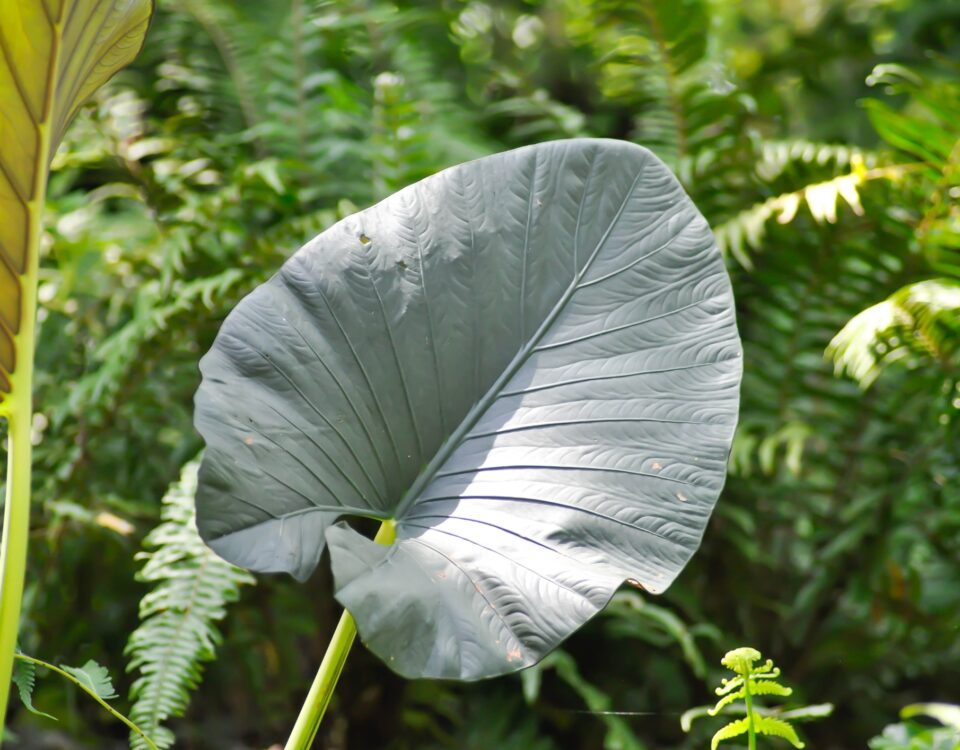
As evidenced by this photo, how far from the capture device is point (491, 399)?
80 cm

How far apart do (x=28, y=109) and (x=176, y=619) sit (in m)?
0.66

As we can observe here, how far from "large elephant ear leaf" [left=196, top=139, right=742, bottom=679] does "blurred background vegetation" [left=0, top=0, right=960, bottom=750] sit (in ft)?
2.17

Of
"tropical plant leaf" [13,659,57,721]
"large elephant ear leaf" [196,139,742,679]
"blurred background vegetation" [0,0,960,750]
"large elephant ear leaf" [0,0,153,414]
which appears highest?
"large elephant ear leaf" [0,0,153,414]

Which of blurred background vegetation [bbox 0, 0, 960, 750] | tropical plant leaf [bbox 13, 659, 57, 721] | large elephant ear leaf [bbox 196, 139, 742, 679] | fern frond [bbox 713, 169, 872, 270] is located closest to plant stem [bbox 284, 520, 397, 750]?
large elephant ear leaf [bbox 196, 139, 742, 679]

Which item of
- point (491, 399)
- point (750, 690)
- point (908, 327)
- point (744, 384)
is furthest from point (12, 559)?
point (744, 384)

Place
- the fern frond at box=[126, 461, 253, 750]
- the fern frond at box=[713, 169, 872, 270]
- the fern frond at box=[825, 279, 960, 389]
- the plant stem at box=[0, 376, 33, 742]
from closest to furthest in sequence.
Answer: the plant stem at box=[0, 376, 33, 742] < the fern frond at box=[126, 461, 253, 750] < the fern frond at box=[825, 279, 960, 389] < the fern frond at box=[713, 169, 872, 270]

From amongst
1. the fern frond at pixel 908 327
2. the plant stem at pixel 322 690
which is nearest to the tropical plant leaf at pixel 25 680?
the plant stem at pixel 322 690

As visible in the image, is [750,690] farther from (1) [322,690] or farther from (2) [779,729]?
(1) [322,690]

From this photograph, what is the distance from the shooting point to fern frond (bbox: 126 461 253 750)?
0.99 m

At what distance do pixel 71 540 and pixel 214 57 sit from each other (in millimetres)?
1141

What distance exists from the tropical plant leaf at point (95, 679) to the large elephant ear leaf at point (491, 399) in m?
0.18

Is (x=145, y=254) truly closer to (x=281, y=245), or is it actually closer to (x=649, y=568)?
(x=281, y=245)

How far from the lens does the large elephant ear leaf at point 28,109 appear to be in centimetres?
66

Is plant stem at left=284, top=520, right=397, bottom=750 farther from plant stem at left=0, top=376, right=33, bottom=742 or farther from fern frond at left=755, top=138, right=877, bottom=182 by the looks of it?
fern frond at left=755, top=138, right=877, bottom=182
